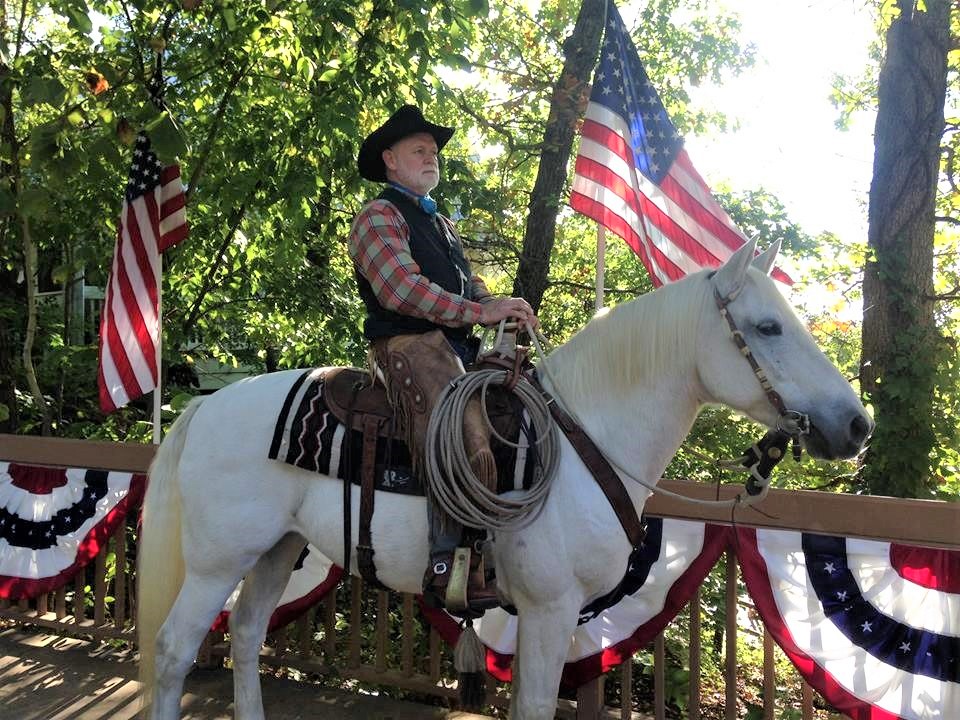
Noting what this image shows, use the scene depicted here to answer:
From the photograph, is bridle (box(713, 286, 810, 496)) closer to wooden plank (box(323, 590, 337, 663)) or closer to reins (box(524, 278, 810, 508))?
reins (box(524, 278, 810, 508))

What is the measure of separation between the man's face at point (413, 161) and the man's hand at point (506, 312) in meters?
0.64

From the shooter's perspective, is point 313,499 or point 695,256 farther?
point 695,256

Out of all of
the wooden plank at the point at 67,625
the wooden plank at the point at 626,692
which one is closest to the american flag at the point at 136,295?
the wooden plank at the point at 67,625

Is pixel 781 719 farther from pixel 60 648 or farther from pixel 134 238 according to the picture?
pixel 134 238

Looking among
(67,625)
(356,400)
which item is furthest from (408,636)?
(67,625)

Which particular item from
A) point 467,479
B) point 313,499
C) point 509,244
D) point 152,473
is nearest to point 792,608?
point 467,479

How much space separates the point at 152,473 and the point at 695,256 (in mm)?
2686

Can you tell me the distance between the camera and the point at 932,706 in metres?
2.71

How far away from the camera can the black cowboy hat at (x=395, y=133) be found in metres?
2.79

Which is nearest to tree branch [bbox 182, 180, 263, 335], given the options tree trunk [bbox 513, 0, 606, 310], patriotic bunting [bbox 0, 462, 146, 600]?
patriotic bunting [bbox 0, 462, 146, 600]

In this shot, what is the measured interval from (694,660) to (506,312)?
1.89m

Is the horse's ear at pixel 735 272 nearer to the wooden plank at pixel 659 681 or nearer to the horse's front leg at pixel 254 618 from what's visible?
the wooden plank at pixel 659 681

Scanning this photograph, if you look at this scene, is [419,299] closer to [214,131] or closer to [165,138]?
[165,138]

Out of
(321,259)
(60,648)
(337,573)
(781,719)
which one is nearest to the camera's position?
(781,719)
